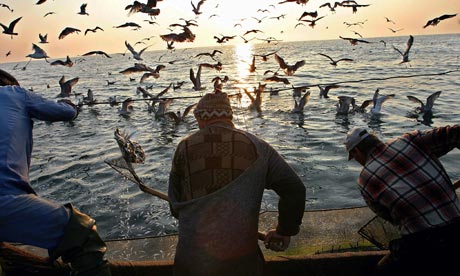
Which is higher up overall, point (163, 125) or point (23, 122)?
point (23, 122)

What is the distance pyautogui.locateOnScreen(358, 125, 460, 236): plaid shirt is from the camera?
318cm

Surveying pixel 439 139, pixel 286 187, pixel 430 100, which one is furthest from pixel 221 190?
pixel 430 100

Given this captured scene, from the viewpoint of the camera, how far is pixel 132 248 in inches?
218

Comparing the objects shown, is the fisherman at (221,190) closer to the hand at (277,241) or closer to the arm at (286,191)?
the arm at (286,191)

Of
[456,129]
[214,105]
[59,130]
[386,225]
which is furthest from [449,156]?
[59,130]

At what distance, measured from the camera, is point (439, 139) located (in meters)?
3.42

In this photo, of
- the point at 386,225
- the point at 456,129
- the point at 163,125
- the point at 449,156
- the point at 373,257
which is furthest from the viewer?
the point at 163,125

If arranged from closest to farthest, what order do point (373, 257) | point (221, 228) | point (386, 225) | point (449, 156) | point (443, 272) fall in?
point (221, 228)
point (443, 272)
point (373, 257)
point (386, 225)
point (449, 156)

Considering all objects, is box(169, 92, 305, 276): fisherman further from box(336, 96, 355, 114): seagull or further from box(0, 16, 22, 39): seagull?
box(336, 96, 355, 114): seagull

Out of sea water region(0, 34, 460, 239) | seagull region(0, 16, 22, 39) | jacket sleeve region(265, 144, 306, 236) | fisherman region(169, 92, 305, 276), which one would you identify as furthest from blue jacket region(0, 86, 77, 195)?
seagull region(0, 16, 22, 39)

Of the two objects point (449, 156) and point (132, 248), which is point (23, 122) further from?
point (449, 156)

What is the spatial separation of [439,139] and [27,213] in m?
3.43


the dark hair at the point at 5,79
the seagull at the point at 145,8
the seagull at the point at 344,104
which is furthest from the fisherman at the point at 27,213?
the seagull at the point at 344,104

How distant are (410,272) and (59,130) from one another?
19.1 meters
